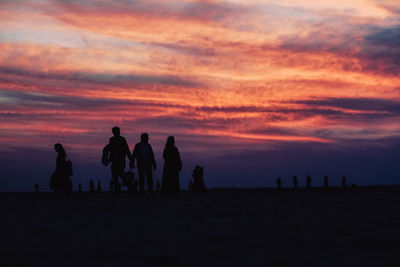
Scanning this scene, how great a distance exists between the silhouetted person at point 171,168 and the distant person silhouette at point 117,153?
2338mm

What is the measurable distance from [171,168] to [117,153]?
2960 mm

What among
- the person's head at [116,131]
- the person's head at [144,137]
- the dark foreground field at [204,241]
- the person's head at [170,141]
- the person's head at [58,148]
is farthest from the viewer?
the person's head at [170,141]

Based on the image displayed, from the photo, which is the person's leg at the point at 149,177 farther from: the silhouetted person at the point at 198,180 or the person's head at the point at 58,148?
the silhouetted person at the point at 198,180

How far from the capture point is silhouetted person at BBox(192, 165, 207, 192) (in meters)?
32.0

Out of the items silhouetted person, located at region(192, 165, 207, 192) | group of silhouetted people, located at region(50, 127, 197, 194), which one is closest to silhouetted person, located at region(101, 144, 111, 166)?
group of silhouetted people, located at region(50, 127, 197, 194)

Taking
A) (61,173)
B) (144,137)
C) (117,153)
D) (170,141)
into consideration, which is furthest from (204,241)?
(170,141)

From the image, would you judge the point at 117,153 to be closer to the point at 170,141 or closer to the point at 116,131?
the point at 116,131

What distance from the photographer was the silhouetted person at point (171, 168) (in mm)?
23781

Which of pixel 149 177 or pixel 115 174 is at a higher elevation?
pixel 115 174

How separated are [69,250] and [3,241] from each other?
133cm

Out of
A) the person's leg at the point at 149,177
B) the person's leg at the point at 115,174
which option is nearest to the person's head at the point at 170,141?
the person's leg at the point at 149,177

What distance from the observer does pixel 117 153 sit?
21.6 m

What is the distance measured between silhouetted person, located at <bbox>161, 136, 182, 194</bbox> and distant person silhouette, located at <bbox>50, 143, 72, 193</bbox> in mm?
3686

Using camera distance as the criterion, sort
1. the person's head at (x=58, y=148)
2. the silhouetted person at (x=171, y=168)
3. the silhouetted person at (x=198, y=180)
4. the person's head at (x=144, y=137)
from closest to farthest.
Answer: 1. the person's head at (x=58, y=148)
2. the person's head at (x=144, y=137)
3. the silhouetted person at (x=171, y=168)
4. the silhouetted person at (x=198, y=180)
